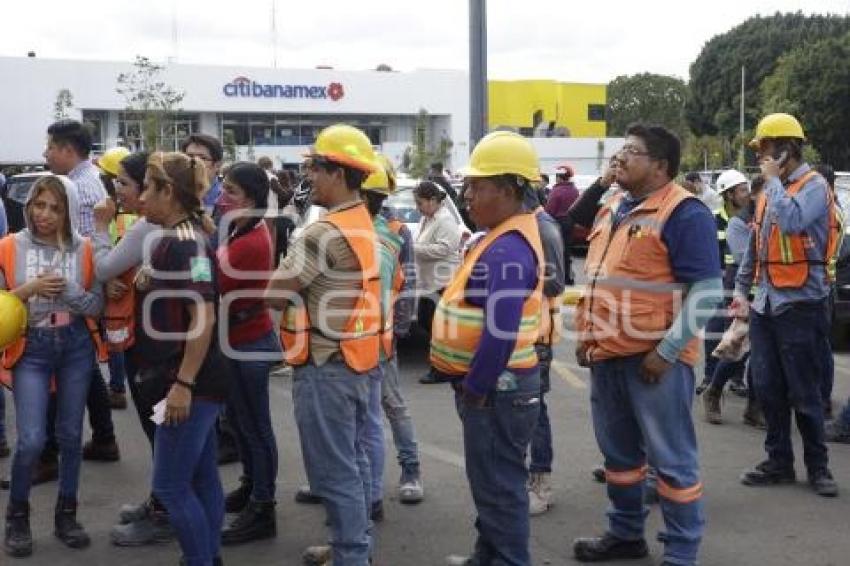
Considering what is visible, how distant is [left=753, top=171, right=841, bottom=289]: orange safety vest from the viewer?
5.31m

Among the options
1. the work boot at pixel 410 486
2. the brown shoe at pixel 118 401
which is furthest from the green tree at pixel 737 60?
the work boot at pixel 410 486

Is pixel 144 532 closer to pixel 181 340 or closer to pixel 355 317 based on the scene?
pixel 181 340

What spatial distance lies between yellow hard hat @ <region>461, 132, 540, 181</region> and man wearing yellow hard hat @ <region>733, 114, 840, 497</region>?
2.13 meters

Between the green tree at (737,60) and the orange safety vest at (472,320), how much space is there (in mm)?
55455

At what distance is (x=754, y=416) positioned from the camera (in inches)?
272

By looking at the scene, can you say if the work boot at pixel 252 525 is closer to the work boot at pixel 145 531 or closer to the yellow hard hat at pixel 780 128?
the work boot at pixel 145 531

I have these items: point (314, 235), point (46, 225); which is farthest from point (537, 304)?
point (46, 225)

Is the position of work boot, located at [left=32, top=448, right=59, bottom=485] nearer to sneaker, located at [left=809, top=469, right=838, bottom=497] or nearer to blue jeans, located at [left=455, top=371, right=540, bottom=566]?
blue jeans, located at [left=455, top=371, right=540, bottom=566]

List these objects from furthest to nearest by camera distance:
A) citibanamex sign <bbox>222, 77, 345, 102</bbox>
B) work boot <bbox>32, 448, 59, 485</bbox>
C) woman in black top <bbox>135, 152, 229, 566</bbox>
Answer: citibanamex sign <bbox>222, 77, 345, 102</bbox>
work boot <bbox>32, 448, 59, 485</bbox>
woman in black top <bbox>135, 152, 229, 566</bbox>

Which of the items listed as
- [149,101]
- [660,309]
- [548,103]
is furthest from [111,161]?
[548,103]

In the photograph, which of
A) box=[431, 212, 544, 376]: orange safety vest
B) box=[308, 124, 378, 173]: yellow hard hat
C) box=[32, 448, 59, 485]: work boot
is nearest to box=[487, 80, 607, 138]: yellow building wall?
box=[32, 448, 59, 485]: work boot

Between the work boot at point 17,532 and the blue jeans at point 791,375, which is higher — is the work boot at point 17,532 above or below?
below

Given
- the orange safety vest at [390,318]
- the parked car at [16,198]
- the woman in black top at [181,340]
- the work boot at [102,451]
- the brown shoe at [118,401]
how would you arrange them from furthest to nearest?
the parked car at [16,198] → the brown shoe at [118,401] → the work boot at [102,451] → the orange safety vest at [390,318] → the woman in black top at [181,340]

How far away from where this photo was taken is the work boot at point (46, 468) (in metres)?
5.66
